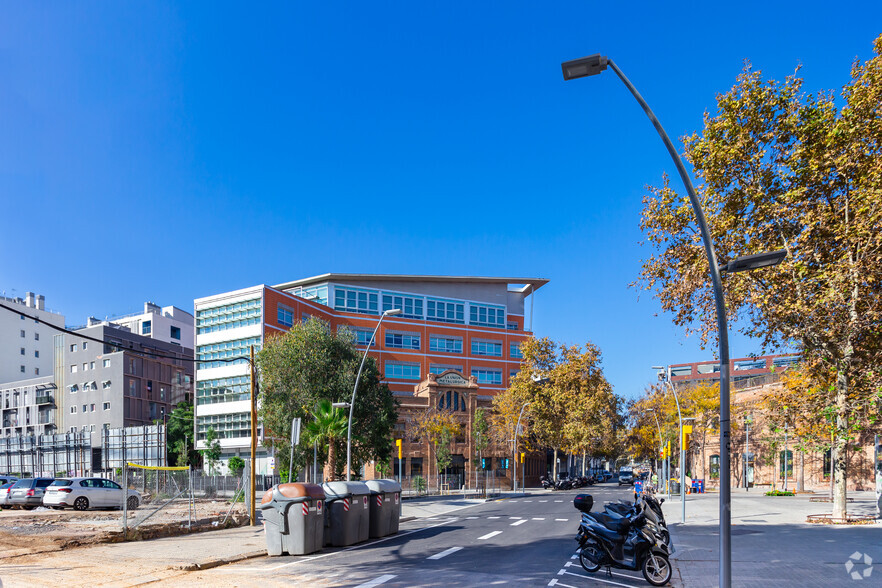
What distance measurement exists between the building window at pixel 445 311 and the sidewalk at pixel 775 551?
55715 mm

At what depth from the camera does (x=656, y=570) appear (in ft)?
39.3

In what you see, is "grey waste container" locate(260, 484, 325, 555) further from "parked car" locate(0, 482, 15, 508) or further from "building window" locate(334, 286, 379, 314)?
"building window" locate(334, 286, 379, 314)

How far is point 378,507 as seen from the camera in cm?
1970

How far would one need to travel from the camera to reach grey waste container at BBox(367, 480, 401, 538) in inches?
774

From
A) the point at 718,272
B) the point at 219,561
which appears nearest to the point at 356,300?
the point at 219,561

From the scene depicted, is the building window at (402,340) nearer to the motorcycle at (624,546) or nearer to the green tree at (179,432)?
the green tree at (179,432)

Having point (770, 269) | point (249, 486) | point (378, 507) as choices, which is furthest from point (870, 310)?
point (249, 486)

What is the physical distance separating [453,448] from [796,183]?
4607cm

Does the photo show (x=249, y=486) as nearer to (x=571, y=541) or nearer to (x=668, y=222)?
(x=571, y=541)

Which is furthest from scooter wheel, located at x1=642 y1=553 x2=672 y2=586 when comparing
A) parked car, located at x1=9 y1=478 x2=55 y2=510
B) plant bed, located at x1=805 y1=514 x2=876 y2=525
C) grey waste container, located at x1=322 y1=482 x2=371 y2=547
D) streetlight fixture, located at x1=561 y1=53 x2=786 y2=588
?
parked car, located at x1=9 y1=478 x2=55 y2=510

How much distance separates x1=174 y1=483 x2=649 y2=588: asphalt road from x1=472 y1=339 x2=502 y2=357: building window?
58.7 metres

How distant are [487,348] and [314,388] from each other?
43000 mm

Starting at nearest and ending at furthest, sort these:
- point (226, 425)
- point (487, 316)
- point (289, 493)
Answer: point (289, 493)
point (226, 425)
point (487, 316)

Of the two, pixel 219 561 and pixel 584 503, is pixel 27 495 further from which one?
pixel 584 503
